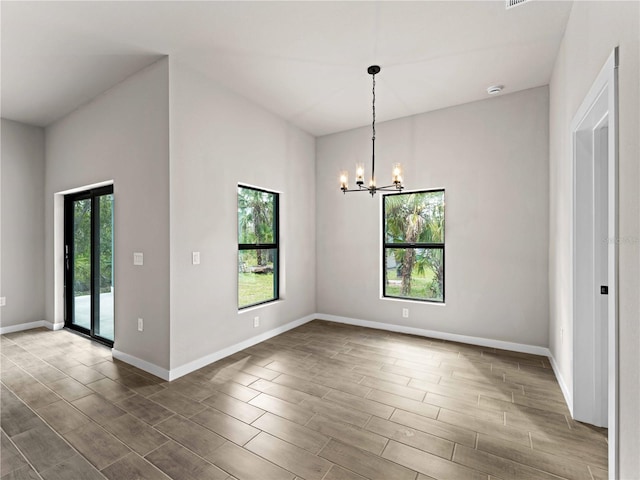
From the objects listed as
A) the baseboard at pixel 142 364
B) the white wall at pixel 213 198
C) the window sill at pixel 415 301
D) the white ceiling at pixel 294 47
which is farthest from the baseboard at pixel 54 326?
the window sill at pixel 415 301

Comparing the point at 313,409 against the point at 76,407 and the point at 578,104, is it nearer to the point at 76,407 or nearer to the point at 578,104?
the point at 76,407

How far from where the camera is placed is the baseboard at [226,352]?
3020 millimetres

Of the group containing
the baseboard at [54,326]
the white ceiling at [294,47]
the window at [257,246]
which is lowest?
the baseboard at [54,326]

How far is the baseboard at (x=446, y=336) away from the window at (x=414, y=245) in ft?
1.44

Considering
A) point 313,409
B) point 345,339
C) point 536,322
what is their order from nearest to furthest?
1. point 313,409
2. point 536,322
3. point 345,339

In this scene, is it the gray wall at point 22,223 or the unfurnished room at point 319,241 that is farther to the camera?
the gray wall at point 22,223

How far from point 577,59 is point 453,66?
3.79ft

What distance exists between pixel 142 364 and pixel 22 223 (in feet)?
10.9

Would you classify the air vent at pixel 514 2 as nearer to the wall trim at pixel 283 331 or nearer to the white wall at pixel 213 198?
the white wall at pixel 213 198

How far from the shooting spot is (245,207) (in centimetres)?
401

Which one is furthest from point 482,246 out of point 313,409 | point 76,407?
point 76,407

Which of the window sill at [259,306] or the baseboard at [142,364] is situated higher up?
the window sill at [259,306]

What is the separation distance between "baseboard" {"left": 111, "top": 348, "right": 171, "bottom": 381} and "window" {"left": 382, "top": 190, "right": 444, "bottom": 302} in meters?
3.00

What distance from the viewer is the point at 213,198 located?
11.2 ft
